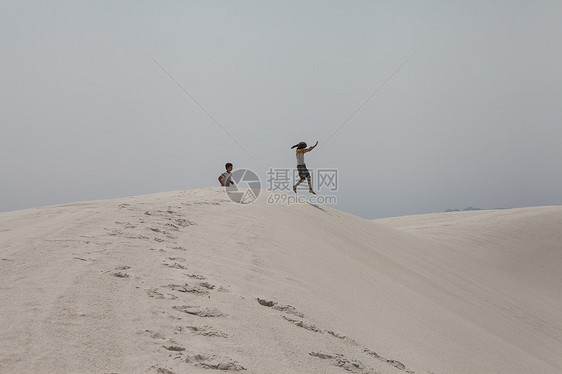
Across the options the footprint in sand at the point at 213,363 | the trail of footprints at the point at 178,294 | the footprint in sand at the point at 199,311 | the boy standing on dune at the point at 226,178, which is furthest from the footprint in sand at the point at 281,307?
the boy standing on dune at the point at 226,178

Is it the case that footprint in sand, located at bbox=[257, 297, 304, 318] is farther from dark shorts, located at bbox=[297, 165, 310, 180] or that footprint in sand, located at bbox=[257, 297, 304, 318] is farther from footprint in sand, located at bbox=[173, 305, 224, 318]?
dark shorts, located at bbox=[297, 165, 310, 180]

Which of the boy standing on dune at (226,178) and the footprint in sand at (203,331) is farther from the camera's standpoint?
the boy standing on dune at (226,178)

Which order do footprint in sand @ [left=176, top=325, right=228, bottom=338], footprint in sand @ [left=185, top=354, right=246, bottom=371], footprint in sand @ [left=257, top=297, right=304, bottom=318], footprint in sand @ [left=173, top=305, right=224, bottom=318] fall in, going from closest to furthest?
footprint in sand @ [left=185, top=354, right=246, bottom=371]
footprint in sand @ [left=176, top=325, right=228, bottom=338]
footprint in sand @ [left=173, top=305, right=224, bottom=318]
footprint in sand @ [left=257, top=297, right=304, bottom=318]

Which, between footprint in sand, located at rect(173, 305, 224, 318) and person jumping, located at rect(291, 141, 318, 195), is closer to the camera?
footprint in sand, located at rect(173, 305, 224, 318)

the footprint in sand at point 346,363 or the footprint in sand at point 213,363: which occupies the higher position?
the footprint in sand at point 213,363

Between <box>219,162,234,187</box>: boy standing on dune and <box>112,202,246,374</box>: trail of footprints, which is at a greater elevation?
<box>219,162,234,187</box>: boy standing on dune

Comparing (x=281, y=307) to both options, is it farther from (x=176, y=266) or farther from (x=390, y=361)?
(x=176, y=266)

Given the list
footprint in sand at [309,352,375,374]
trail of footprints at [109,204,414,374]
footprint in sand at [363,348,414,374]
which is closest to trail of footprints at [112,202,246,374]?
trail of footprints at [109,204,414,374]

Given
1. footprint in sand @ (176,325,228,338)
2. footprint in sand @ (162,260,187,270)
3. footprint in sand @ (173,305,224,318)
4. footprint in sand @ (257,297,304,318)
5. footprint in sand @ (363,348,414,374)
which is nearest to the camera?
footprint in sand @ (176,325,228,338)

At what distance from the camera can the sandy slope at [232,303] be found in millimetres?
1655

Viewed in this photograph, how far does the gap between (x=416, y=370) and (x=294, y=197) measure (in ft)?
22.5

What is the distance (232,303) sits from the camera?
94.0 inches

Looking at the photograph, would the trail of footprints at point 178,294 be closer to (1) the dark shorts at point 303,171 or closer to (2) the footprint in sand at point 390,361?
(2) the footprint in sand at point 390,361

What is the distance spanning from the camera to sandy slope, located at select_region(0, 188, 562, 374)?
166 cm
